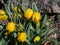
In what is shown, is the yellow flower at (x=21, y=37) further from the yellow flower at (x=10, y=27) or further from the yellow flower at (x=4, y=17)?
the yellow flower at (x=4, y=17)

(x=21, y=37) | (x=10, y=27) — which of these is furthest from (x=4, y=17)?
(x=21, y=37)

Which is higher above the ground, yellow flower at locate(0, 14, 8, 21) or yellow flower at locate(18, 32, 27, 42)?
yellow flower at locate(0, 14, 8, 21)

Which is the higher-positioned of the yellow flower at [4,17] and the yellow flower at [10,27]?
the yellow flower at [4,17]

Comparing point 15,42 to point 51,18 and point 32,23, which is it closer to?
point 32,23

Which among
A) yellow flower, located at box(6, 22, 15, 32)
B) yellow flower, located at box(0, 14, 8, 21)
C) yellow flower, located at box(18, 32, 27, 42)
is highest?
yellow flower, located at box(0, 14, 8, 21)

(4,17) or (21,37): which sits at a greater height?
(4,17)

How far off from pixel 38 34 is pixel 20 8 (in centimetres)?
36

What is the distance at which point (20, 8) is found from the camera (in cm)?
277

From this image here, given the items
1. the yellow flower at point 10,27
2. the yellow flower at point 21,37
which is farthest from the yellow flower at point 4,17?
the yellow flower at point 21,37

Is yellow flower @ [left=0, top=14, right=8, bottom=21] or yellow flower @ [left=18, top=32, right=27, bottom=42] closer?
yellow flower @ [left=18, top=32, right=27, bottom=42]

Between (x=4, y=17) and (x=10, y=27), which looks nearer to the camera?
(x=10, y=27)

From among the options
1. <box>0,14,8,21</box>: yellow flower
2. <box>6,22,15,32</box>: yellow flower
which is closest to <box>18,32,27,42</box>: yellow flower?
<box>6,22,15,32</box>: yellow flower

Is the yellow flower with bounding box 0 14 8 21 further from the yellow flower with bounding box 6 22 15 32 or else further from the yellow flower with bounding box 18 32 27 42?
the yellow flower with bounding box 18 32 27 42

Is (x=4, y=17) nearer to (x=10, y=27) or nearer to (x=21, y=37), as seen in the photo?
(x=10, y=27)
